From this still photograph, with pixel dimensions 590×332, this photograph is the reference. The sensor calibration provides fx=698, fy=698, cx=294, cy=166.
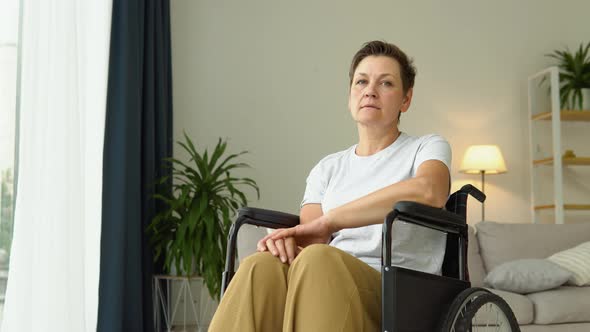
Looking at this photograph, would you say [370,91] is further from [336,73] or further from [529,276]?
[336,73]

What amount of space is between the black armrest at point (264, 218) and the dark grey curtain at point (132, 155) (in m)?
1.53

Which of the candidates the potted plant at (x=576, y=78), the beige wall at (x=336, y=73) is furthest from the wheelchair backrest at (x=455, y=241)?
the potted plant at (x=576, y=78)

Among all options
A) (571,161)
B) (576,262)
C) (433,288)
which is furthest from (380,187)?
(571,161)

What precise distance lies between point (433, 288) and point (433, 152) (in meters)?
0.36

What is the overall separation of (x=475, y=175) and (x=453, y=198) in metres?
3.45

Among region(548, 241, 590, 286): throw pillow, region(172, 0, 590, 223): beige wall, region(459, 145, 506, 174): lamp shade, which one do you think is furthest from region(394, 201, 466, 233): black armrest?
region(459, 145, 506, 174): lamp shade

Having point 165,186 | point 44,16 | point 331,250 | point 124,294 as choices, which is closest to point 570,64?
point 165,186

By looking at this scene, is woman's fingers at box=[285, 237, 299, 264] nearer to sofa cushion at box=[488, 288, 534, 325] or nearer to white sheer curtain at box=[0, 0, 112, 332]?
white sheer curtain at box=[0, 0, 112, 332]

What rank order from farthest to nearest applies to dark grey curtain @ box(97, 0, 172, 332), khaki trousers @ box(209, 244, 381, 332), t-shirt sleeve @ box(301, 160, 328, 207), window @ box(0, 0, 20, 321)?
dark grey curtain @ box(97, 0, 172, 332) → window @ box(0, 0, 20, 321) → t-shirt sleeve @ box(301, 160, 328, 207) → khaki trousers @ box(209, 244, 381, 332)

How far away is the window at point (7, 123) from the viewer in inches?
88.4

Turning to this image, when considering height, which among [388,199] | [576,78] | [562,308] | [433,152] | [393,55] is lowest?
[562,308]

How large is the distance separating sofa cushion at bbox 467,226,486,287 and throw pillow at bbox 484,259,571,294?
31 cm

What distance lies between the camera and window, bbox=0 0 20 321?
2244 millimetres

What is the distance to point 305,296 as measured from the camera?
1.37 meters
